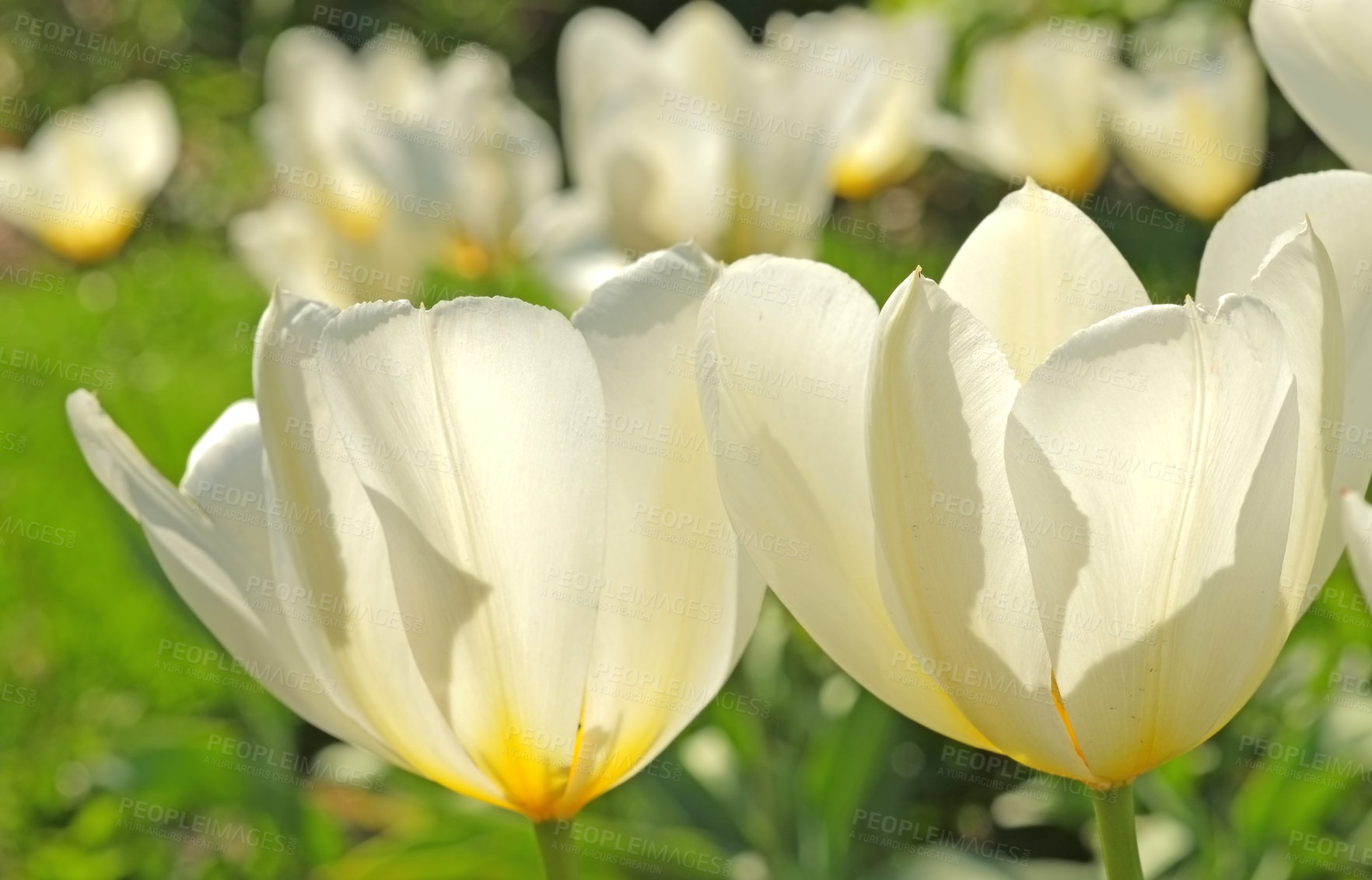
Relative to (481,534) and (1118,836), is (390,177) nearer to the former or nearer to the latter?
(481,534)

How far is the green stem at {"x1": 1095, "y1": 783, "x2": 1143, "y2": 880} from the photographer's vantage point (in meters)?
0.49

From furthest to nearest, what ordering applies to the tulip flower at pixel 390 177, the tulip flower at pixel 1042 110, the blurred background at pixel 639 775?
the tulip flower at pixel 1042 110, the tulip flower at pixel 390 177, the blurred background at pixel 639 775

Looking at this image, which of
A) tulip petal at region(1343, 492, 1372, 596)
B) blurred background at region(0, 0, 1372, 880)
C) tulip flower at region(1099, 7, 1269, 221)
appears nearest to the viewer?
tulip petal at region(1343, 492, 1372, 596)

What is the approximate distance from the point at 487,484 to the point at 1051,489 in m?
0.21

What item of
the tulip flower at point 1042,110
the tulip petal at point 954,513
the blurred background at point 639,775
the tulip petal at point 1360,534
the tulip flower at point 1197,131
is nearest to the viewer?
the tulip petal at point 1360,534

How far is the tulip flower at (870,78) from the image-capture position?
1711 mm

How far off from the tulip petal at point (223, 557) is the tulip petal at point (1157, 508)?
293mm

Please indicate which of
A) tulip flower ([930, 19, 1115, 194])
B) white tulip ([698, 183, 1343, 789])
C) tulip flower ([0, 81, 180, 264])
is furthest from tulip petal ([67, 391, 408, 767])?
tulip flower ([0, 81, 180, 264])

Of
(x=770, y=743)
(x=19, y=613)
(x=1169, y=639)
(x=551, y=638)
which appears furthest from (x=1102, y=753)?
(x=19, y=613)

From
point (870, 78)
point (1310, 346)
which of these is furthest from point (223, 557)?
point (870, 78)

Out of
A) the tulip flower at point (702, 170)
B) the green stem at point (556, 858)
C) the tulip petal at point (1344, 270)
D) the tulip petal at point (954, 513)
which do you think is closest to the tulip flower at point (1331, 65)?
the tulip petal at point (1344, 270)

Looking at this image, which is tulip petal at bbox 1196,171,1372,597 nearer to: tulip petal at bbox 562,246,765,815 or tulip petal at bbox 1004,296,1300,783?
tulip petal at bbox 1004,296,1300,783

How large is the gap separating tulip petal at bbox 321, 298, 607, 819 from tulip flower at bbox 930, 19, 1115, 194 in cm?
188

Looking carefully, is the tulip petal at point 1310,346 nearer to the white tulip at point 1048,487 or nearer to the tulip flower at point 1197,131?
the white tulip at point 1048,487
